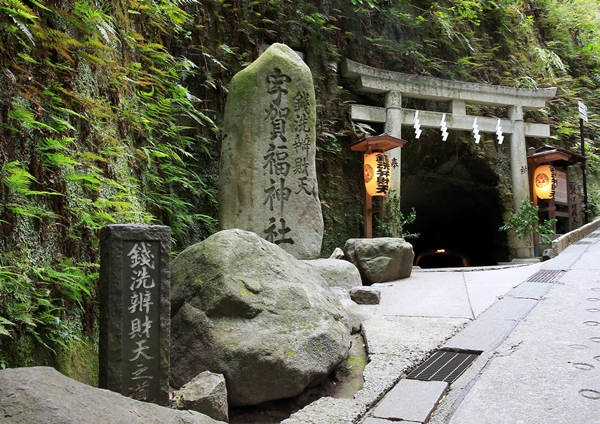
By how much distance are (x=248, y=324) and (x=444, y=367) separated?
66.3 inches

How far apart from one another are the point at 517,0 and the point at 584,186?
270 inches

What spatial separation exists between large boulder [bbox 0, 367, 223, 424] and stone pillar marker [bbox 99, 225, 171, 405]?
71 centimetres

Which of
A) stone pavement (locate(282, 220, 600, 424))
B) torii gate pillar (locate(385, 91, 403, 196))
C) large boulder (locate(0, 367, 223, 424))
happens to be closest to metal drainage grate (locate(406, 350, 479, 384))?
stone pavement (locate(282, 220, 600, 424))

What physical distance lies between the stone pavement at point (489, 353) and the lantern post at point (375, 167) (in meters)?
3.37

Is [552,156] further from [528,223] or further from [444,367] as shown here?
[444,367]

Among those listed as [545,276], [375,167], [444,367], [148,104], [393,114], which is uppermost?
[393,114]

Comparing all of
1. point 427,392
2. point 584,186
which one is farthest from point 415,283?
point 584,186

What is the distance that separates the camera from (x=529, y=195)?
13.3 meters

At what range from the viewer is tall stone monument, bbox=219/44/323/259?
6.85 m

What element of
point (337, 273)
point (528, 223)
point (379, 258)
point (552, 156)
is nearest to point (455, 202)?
point (552, 156)

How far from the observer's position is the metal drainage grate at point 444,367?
3584 mm

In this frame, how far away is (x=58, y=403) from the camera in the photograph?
1896 millimetres

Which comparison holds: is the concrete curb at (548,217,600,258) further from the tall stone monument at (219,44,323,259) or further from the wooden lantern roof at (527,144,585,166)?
the tall stone monument at (219,44,323,259)

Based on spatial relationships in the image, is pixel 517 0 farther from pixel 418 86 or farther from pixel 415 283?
pixel 415 283
